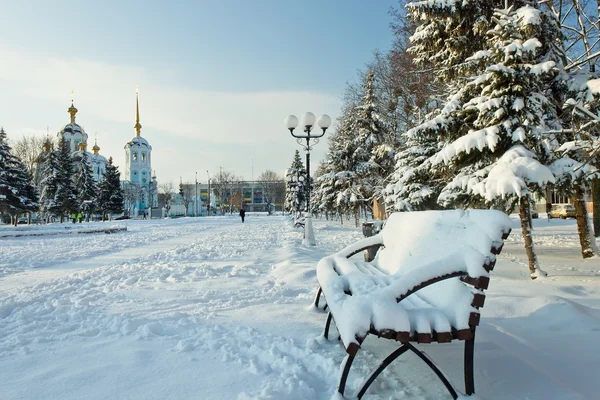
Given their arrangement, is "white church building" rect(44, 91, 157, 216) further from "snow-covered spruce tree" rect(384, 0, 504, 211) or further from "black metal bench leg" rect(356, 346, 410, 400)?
"black metal bench leg" rect(356, 346, 410, 400)

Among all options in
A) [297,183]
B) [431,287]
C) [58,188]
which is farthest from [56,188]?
[431,287]

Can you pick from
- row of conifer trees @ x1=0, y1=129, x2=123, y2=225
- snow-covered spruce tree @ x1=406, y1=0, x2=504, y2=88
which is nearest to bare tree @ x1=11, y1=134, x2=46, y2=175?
row of conifer trees @ x1=0, y1=129, x2=123, y2=225

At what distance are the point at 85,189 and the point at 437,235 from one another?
5123 centimetres

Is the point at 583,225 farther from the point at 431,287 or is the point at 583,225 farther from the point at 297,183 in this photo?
the point at 297,183

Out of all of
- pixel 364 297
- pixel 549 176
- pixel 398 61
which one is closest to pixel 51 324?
pixel 364 297

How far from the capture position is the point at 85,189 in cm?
4572

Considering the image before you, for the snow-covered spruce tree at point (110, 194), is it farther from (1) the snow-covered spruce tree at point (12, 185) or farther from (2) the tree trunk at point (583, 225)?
(2) the tree trunk at point (583, 225)

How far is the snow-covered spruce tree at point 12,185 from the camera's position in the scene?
1208 inches

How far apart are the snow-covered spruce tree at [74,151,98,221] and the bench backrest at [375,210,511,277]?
Result: 49.0 meters

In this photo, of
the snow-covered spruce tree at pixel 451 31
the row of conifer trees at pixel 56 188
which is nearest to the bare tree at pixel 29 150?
the row of conifer trees at pixel 56 188

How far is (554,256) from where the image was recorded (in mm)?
9773

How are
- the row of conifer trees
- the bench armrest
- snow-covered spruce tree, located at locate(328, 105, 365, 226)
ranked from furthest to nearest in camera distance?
1. the row of conifer trees
2. snow-covered spruce tree, located at locate(328, 105, 365, 226)
3. the bench armrest

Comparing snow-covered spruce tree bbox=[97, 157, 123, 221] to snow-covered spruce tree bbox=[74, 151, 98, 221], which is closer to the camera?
snow-covered spruce tree bbox=[74, 151, 98, 221]

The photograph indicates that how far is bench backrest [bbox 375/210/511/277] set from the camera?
217cm
